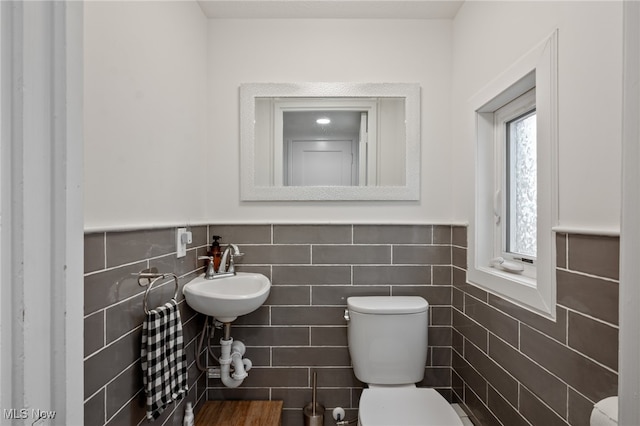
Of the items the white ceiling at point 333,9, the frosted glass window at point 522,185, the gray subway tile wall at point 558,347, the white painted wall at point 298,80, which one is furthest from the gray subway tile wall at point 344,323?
the white ceiling at point 333,9

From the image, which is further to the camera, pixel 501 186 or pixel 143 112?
pixel 501 186

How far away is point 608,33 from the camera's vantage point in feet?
2.82

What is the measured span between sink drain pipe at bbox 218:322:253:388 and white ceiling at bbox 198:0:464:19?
5.40ft

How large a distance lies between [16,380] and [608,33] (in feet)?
4.66

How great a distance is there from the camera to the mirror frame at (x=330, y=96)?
1816 mm

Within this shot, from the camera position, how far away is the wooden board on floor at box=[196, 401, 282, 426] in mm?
1611

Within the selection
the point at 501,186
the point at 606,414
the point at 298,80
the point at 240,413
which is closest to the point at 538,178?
the point at 501,186

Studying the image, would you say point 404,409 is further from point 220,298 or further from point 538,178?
point 538,178

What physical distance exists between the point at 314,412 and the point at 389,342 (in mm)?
579

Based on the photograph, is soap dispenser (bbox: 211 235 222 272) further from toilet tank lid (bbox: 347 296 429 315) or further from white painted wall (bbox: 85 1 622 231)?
toilet tank lid (bbox: 347 296 429 315)

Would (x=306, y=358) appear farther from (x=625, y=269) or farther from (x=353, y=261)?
(x=625, y=269)

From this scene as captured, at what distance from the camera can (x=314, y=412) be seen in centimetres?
176

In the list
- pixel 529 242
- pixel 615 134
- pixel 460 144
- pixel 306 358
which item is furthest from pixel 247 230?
pixel 615 134

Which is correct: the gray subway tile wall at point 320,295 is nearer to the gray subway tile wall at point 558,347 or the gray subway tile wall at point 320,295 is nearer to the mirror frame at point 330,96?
the mirror frame at point 330,96
